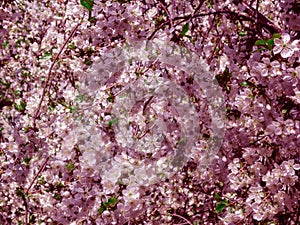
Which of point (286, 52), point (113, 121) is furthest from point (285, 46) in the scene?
point (113, 121)

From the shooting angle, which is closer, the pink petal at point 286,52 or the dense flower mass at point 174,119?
the pink petal at point 286,52

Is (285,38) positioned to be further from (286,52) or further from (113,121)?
(113,121)

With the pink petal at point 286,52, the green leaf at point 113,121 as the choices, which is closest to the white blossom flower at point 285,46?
the pink petal at point 286,52

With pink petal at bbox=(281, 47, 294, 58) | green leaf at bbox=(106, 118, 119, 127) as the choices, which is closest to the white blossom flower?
pink petal at bbox=(281, 47, 294, 58)

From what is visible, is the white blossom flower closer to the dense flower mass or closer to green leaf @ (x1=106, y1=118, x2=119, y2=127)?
the dense flower mass

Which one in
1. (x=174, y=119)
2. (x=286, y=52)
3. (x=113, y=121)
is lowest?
(x=286, y=52)

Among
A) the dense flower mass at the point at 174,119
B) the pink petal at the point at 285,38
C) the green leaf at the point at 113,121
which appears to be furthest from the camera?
the green leaf at the point at 113,121

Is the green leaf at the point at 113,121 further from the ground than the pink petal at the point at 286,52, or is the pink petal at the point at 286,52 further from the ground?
the green leaf at the point at 113,121

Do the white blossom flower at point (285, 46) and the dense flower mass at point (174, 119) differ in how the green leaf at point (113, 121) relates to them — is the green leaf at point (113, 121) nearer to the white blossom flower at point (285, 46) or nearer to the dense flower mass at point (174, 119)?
the dense flower mass at point (174, 119)
